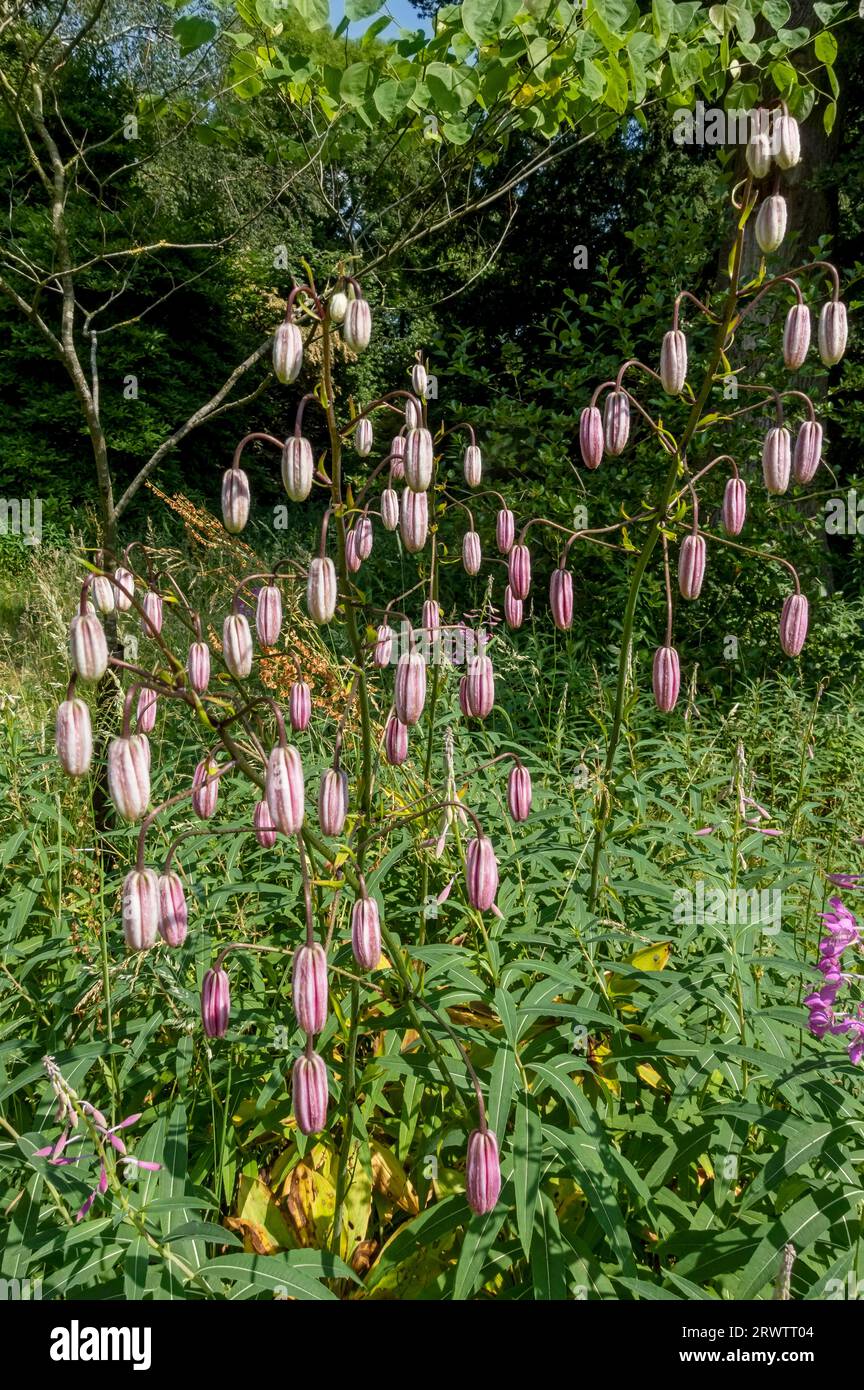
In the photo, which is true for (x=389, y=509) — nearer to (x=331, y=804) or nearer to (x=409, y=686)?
(x=409, y=686)

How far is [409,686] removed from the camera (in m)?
1.49

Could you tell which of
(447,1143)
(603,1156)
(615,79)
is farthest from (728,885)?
(615,79)

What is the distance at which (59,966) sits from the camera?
8.27 ft

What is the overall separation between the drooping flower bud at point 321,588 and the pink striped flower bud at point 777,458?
1.07 meters

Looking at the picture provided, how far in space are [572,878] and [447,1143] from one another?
36.0 inches

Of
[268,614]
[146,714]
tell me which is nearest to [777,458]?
[268,614]

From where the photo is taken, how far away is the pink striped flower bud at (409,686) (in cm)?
148

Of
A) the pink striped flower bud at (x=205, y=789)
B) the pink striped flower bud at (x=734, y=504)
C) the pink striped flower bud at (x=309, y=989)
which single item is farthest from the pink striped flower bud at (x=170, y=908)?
the pink striped flower bud at (x=734, y=504)

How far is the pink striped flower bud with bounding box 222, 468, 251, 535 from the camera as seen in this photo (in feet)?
5.21

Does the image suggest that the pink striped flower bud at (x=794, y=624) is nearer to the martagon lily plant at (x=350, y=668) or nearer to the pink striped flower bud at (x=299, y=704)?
the martagon lily plant at (x=350, y=668)

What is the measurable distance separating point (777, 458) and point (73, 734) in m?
1.58

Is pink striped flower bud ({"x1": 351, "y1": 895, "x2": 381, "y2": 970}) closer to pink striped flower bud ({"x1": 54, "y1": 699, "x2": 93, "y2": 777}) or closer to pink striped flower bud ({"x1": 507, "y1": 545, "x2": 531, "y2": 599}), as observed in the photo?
pink striped flower bud ({"x1": 54, "y1": 699, "x2": 93, "y2": 777})

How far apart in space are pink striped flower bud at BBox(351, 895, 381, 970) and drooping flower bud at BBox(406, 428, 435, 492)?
75 cm
